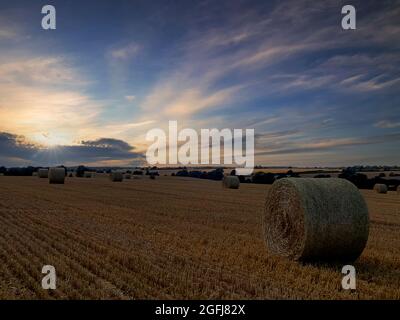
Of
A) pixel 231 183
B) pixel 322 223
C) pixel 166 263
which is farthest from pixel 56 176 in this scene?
pixel 322 223

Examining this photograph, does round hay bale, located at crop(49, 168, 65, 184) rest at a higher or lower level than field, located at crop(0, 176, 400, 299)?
higher

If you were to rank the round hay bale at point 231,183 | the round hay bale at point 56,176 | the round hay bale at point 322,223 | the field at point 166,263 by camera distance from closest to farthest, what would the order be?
the field at point 166,263 < the round hay bale at point 322,223 < the round hay bale at point 56,176 < the round hay bale at point 231,183

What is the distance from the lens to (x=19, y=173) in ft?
230

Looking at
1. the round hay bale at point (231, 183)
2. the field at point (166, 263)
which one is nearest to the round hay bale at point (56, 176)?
the round hay bale at point (231, 183)

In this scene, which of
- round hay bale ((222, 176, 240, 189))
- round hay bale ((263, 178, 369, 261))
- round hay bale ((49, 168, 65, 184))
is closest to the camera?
round hay bale ((263, 178, 369, 261))

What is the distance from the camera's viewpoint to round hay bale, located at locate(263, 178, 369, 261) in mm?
9445

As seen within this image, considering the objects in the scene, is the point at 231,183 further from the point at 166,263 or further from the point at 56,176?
the point at 166,263

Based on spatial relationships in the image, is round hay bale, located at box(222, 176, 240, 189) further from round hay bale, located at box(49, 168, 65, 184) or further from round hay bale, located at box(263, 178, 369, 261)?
round hay bale, located at box(263, 178, 369, 261)

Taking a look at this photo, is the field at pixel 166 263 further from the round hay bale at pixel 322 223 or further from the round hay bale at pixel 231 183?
the round hay bale at pixel 231 183

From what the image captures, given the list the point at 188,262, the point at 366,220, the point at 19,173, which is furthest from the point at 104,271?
the point at 19,173

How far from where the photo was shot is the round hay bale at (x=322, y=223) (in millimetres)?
9445

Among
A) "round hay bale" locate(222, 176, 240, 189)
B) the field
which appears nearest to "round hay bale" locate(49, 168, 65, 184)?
"round hay bale" locate(222, 176, 240, 189)
